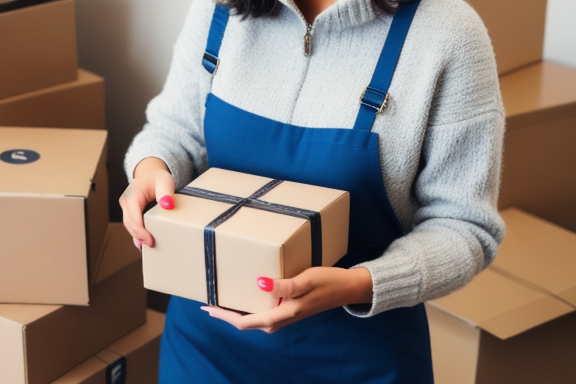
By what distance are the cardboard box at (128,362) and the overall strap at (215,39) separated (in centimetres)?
73

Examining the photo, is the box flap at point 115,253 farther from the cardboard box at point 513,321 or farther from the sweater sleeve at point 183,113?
the cardboard box at point 513,321

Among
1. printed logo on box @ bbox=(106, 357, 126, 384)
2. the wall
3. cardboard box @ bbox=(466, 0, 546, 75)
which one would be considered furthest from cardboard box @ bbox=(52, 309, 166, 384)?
cardboard box @ bbox=(466, 0, 546, 75)

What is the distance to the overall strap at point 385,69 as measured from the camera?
988 millimetres

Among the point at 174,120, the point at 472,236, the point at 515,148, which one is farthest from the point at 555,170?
the point at 174,120

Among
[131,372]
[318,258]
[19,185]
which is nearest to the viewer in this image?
[318,258]

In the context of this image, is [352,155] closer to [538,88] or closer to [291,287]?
[291,287]

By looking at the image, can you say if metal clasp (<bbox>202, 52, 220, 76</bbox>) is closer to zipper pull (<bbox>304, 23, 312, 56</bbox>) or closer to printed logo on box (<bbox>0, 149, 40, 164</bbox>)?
zipper pull (<bbox>304, 23, 312, 56</bbox>)

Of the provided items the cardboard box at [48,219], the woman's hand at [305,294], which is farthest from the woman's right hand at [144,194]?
the cardboard box at [48,219]

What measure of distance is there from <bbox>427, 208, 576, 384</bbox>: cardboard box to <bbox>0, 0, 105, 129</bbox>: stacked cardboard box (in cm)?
94

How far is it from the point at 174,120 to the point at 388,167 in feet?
1.20

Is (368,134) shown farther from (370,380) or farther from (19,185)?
(19,185)

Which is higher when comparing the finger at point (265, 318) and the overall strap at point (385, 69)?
the overall strap at point (385, 69)

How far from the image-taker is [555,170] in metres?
1.83

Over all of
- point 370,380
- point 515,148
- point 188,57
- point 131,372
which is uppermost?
point 188,57
